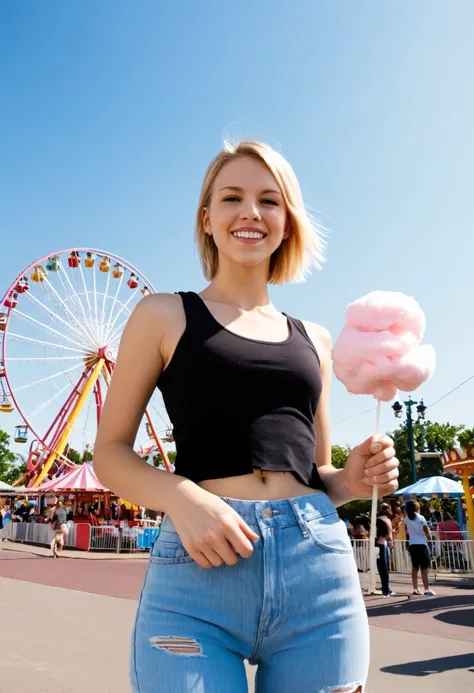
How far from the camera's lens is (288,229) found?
1.84 metres

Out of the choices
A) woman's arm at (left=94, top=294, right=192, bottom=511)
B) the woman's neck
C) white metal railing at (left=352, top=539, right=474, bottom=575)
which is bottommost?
white metal railing at (left=352, top=539, right=474, bottom=575)

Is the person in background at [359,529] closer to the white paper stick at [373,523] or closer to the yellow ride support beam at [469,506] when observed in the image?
the yellow ride support beam at [469,506]

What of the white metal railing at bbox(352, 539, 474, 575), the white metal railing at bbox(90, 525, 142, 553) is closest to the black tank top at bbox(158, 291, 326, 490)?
the white metal railing at bbox(352, 539, 474, 575)

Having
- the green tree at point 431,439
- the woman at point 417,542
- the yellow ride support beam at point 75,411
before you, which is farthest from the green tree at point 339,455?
the woman at point 417,542

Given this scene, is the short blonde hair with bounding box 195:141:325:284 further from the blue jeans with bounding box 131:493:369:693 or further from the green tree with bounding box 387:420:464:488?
the green tree with bounding box 387:420:464:488

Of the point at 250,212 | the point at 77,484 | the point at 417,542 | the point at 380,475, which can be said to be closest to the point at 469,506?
the point at 417,542

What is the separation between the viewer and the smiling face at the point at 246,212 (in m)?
1.67

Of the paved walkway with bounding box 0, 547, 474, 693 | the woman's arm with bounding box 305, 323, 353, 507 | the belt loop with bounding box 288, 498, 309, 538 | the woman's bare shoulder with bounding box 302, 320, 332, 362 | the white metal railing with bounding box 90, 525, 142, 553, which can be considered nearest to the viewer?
the belt loop with bounding box 288, 498, 309, 538

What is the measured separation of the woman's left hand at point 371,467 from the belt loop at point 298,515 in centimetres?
27

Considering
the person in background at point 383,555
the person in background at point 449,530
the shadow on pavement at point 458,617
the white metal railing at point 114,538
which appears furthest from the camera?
the white metal railing at point 114,538

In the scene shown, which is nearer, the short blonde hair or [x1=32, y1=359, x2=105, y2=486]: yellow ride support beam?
the short blonde hair

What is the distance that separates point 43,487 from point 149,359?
74.8 feet

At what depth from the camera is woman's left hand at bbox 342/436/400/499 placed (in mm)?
1592

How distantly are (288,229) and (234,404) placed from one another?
2.15 ft
